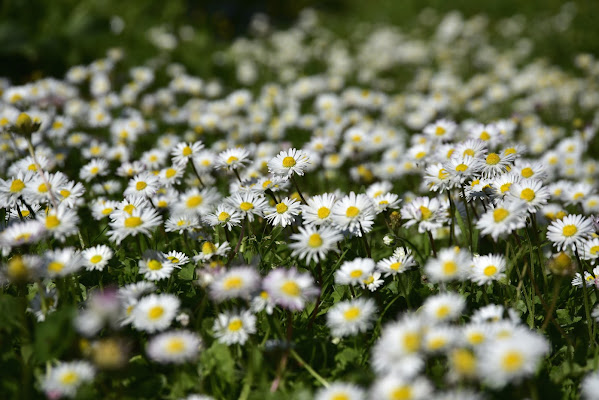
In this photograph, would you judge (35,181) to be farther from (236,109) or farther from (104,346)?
(236,109)

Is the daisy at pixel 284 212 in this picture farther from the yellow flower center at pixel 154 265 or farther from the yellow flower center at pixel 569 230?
the yellow flower center at pixel 569 230

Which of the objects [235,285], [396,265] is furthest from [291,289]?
[396,265]

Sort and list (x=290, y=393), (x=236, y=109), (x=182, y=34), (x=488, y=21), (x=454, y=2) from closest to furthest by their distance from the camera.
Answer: (x=290, y=393) < (x=236, y=109) < (x=182, y=34) < (x=488, y=21) < (x=454, y=2)

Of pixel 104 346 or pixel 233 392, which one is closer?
pixel 104 346

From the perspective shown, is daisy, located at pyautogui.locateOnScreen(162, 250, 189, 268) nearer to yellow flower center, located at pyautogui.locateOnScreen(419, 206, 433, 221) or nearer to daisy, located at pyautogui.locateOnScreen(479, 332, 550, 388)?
yellow flower center, located at pyautogui.locateOnScreen(419, 206, 433, 221)

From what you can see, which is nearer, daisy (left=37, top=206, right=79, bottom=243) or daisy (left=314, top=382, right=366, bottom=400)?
daisy (left=314, top=382, right=366, bottom=400)

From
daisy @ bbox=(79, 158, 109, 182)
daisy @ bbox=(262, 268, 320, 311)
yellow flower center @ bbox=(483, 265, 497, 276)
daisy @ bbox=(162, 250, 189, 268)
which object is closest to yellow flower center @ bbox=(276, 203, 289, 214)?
daisy @ bbox=(162, 250, 189, 268)

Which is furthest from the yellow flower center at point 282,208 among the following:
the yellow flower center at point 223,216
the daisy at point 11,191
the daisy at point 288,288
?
the daisy at point 11,191

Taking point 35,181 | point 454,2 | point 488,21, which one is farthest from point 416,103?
point 454,2
